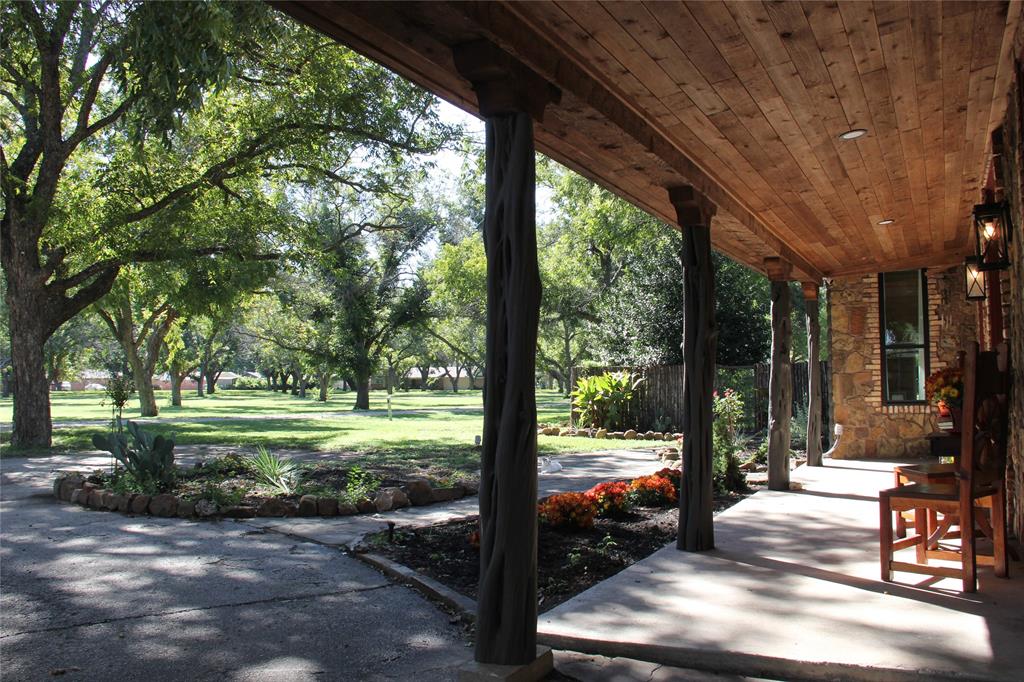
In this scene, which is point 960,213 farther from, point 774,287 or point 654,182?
point 654,182

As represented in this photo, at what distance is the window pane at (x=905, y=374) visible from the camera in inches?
420

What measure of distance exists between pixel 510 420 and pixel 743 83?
2.13 m

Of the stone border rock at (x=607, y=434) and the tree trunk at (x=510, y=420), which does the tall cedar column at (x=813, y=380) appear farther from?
the tree trunk at (x=510, y=420)

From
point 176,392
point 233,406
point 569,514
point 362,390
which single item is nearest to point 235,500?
point 569,514

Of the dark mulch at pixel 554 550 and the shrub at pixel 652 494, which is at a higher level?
the shrub at pixel 652 494

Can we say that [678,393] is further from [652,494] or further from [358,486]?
[358,486]

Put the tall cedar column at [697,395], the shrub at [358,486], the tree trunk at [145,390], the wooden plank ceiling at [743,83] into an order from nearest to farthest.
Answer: the wooden plank ceiling at [743,83] → the tall cedar column at [697,395] → the shrub at [358,486] → the tree trunk at [145,390]

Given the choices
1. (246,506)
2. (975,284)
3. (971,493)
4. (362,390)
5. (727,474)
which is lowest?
(246,506)

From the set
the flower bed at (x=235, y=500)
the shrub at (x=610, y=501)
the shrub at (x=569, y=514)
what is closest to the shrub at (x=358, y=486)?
the flower bed at (x=235, y=500)

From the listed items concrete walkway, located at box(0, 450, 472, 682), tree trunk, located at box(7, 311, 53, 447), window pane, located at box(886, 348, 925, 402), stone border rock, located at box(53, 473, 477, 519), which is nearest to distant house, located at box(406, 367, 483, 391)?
tree trunk, located at box(7, 311, 53, 447)

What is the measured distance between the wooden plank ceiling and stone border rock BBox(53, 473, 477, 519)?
368 cm

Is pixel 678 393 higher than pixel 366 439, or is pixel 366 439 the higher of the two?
pixel 678 393

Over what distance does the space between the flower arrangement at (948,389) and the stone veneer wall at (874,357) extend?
6474 mm

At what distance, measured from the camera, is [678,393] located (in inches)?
595
